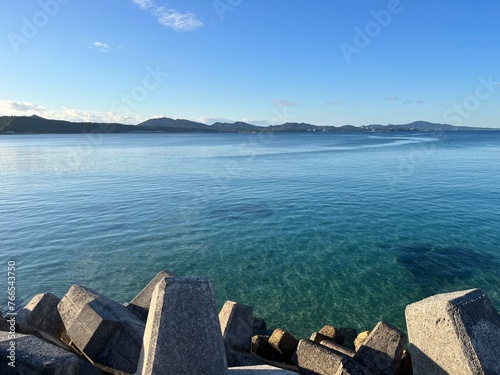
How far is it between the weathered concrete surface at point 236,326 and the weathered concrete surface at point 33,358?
12.7 ft

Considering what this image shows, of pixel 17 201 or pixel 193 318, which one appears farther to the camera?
pixel 17 201

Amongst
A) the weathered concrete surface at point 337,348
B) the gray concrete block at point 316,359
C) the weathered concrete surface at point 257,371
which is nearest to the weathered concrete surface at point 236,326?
the gray concrete block at point 316,359

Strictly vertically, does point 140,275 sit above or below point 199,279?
below

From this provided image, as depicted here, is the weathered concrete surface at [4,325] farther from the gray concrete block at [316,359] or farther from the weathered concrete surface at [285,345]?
the gray concrete block at [316,359]

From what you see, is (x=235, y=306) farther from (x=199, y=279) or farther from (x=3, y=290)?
(x=3, y=290)

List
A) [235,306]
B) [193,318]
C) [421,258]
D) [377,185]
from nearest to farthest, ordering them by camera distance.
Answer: [193,318] < [235,306] < [421,258] < [377,185]

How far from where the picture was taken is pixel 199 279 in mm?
5141

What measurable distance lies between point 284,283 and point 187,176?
114 ft

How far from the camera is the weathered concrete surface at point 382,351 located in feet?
22.8

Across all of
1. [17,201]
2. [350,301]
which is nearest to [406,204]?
[350,301]

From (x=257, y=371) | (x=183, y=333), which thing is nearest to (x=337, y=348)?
(x=257, y=371)

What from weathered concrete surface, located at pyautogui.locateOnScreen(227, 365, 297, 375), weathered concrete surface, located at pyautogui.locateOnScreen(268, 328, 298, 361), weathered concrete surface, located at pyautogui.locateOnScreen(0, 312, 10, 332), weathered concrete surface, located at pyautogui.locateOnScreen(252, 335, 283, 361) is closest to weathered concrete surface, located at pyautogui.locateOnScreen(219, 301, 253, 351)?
weathered concrete surface, located at pyautogui.locateOnScreen(252, 335, 283, 361)

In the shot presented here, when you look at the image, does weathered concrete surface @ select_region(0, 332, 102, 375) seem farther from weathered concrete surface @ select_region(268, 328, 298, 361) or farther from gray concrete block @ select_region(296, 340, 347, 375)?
weathered concrete surface @ select_region(268, 328, 298, 361)

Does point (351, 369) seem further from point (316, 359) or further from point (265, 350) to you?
point (265, 350)
